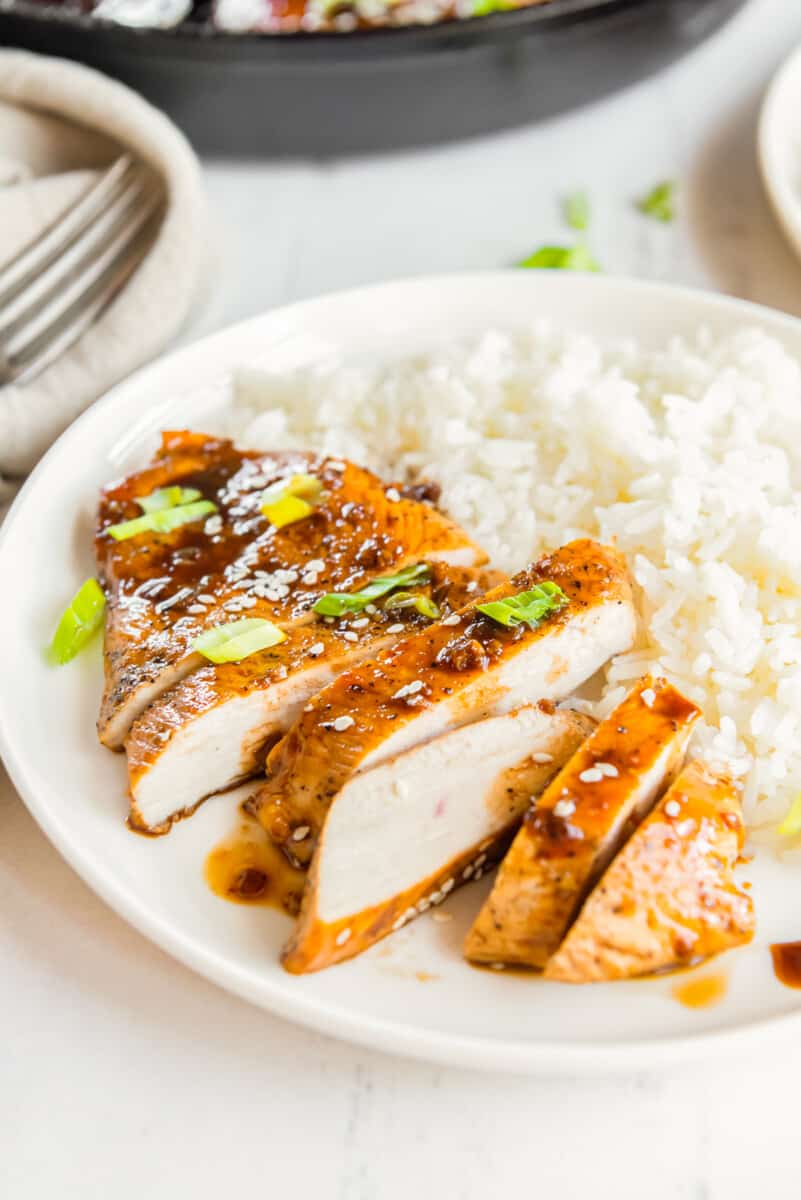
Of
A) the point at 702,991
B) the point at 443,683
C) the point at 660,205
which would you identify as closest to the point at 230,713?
the point at 443,683

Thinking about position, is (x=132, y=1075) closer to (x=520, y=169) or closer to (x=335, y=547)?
(x=335, y=547)

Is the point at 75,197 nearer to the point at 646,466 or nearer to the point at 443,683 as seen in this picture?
the point at 646,466

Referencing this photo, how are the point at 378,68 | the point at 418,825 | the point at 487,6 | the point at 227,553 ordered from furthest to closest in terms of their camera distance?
the point at 487,6 → the point at 378,68 → the point at 227,553 → the point at 418,825

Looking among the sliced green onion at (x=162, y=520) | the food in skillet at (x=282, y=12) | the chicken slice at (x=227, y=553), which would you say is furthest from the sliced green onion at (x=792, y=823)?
the food in skillet at (x=282, y=12)

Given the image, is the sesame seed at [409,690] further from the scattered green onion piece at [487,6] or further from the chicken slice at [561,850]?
the scattered green onion piece at [487,6]

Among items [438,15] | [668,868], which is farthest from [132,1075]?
[438,15]

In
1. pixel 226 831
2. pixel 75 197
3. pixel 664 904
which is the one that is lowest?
pixel 226 831
